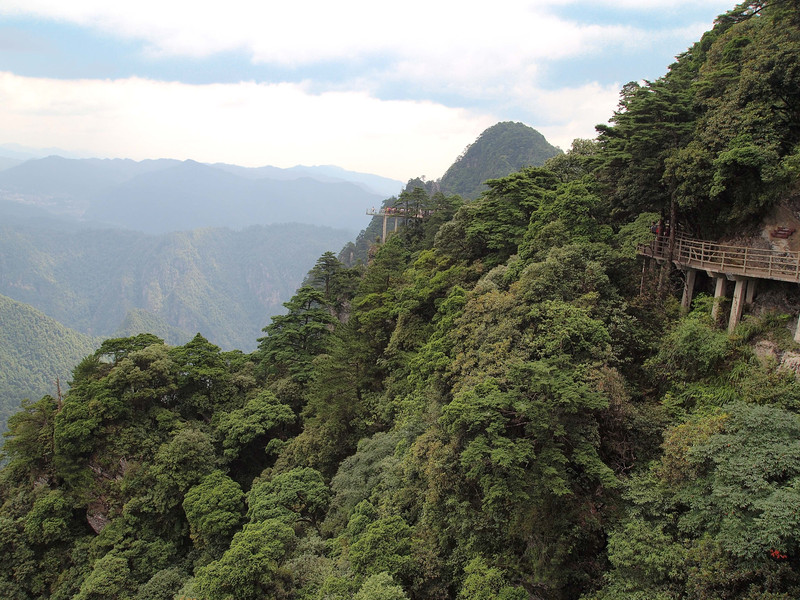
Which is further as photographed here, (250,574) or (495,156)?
(495,156)

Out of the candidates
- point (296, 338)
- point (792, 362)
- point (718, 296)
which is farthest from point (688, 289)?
point (296, 338)

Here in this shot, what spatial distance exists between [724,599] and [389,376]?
14.5 meters

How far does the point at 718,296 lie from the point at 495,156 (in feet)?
275

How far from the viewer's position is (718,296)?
13.0 m

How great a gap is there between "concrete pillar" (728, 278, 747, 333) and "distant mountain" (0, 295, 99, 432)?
105 metres

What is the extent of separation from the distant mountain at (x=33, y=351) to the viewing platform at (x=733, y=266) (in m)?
104

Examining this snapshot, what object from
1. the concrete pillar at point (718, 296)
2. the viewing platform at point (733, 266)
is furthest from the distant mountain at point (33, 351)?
the concrete pillar at point (718, 296)

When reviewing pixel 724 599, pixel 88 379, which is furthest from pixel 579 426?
pixel 88 379

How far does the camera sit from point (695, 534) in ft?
26.3

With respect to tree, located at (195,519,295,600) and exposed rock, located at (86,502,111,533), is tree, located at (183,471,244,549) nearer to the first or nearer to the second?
tree, located at (195,519,295,600)

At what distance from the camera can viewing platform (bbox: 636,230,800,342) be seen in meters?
11.6

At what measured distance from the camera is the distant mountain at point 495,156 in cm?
8600

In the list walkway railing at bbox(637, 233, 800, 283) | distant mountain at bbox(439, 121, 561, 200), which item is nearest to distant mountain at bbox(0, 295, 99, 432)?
distant mountain at bbox(439, 121, 561, 200)

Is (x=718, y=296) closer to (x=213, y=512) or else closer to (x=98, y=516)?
(x=213, y=512)
